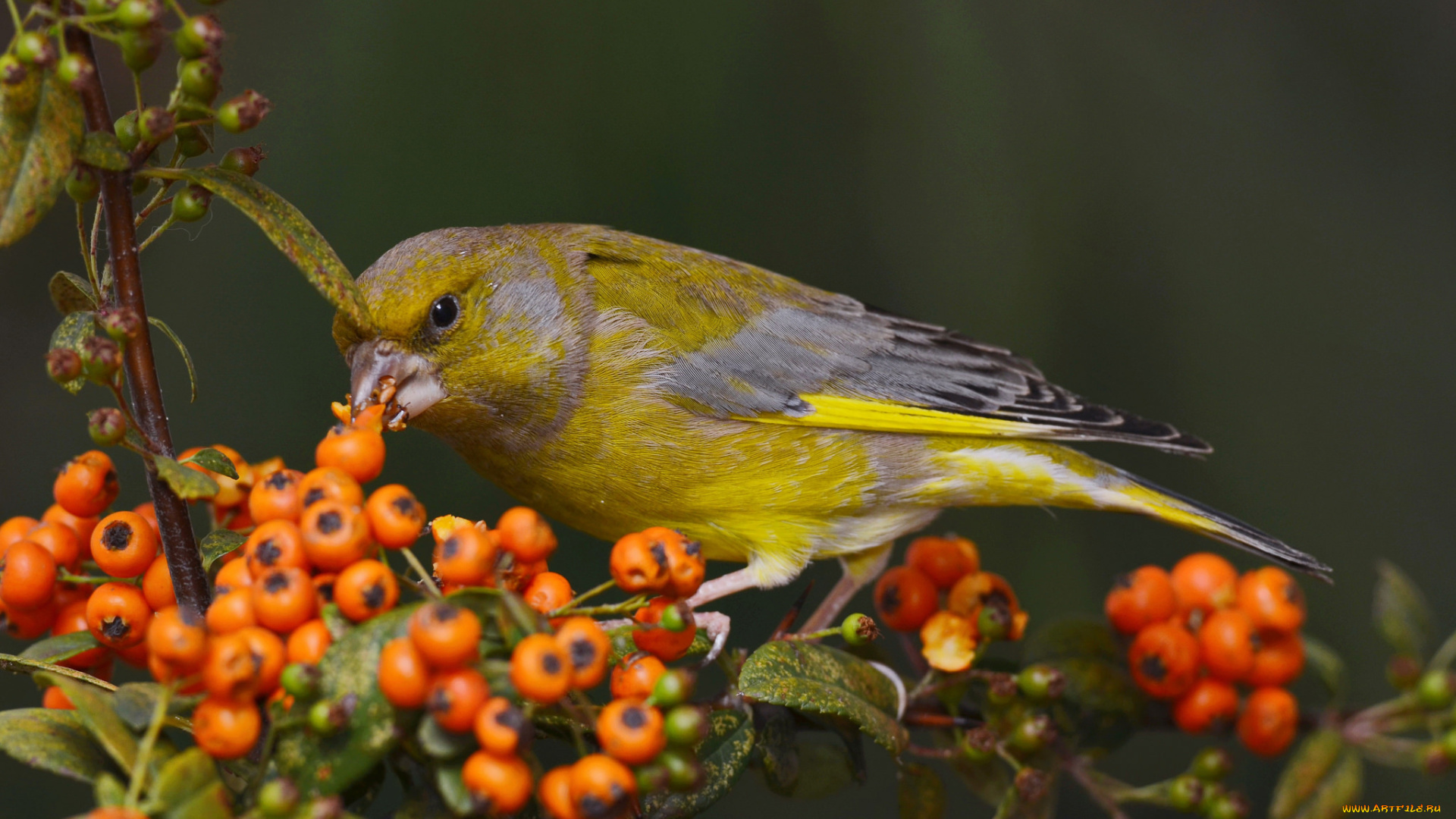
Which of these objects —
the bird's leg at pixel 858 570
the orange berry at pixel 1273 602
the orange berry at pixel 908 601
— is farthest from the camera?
the bird's leg at pixel 858 570

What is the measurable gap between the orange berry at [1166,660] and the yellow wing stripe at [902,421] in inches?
27.9

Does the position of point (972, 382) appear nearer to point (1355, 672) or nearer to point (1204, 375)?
point (1204, 375)

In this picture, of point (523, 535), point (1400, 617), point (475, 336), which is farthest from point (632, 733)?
point (475, 336)

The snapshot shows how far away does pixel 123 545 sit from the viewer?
122 centimetres

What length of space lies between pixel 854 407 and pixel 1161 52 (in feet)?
6.70

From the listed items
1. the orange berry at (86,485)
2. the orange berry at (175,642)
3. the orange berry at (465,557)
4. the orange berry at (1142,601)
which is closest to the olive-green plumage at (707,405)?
the orange berry at (1142,601)

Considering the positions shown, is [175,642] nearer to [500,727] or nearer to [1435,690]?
[500,727]

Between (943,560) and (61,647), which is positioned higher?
(943,560)

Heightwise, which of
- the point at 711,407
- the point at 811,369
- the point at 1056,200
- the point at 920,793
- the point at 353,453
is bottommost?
the point at 920,793

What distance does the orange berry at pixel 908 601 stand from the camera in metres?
1.81

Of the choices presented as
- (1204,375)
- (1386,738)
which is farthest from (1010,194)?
(1386,738)

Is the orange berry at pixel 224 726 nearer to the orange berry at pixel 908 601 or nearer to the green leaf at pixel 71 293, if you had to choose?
the green leaf at pixel 71 293

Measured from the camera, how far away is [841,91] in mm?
3592

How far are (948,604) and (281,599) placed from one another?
113cm
